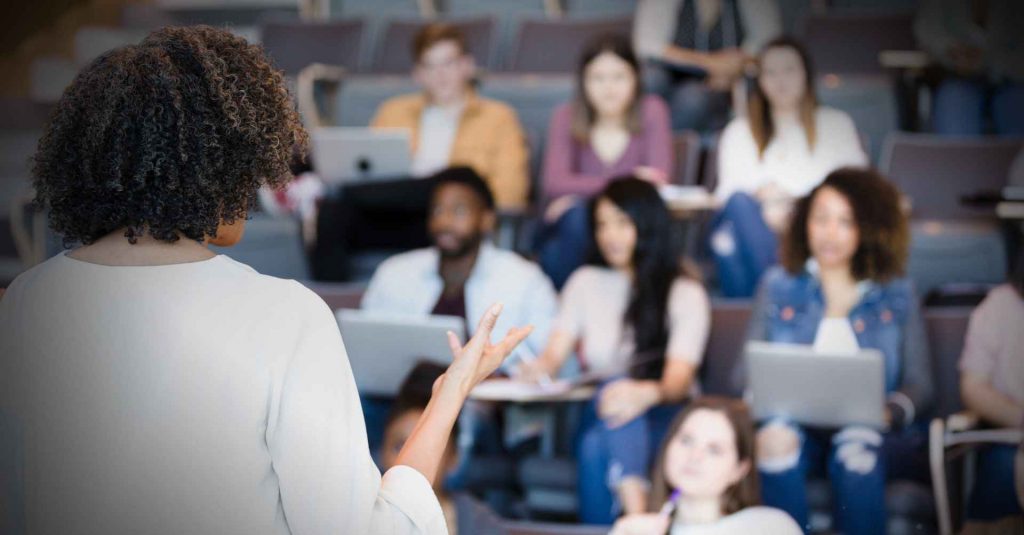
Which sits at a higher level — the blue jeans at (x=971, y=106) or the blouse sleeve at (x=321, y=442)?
the blue jeans at (x=971, y=106)

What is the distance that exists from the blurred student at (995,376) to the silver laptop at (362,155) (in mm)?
1417

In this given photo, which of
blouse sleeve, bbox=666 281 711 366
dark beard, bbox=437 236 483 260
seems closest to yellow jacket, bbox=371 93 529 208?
dark beard, bbox=437 236 483 260

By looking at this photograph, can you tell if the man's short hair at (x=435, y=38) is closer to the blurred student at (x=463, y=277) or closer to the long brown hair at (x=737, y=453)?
the blurred student at (x=463, y=277)

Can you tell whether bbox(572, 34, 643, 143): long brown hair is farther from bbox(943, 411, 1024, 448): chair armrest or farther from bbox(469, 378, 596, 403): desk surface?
bbox(943, 411, 1024, 448): chair armrest

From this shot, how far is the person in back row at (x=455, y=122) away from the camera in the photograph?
331 centimetres

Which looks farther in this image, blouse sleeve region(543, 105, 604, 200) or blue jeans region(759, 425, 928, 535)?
blouse sleeve region(543, 105, 604, 200)

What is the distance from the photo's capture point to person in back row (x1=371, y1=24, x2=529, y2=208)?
331cm

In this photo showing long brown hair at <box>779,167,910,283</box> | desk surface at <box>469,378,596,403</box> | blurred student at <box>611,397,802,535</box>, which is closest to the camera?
blurred student at <box>611,397,802,535</box>

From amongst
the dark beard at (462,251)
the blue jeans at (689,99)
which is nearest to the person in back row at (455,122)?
the dark beard at (462,251)

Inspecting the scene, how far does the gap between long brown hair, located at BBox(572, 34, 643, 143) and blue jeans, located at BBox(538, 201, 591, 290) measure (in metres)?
0.32

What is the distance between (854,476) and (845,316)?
14.9 inches

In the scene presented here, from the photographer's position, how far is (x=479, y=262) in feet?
8.95

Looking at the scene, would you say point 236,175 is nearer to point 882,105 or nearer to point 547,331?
point 547,331

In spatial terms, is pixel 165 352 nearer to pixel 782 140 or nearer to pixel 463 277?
pixel 463 277
